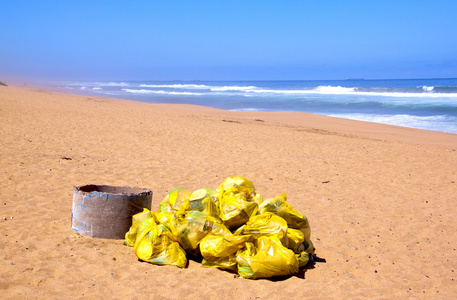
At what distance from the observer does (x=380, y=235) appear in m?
5.18

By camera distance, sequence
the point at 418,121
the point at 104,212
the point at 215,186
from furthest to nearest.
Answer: the point at 418,121, the point at 215,186, the point at 104,212

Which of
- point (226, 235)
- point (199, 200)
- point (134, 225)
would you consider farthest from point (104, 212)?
point (226, 235)

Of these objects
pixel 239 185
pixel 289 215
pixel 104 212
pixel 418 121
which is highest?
pixel 418 121

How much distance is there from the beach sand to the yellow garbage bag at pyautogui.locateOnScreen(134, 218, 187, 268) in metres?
0.08

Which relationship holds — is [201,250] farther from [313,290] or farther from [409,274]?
[409,274]

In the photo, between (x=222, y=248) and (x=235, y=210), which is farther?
(x=235, y=210)

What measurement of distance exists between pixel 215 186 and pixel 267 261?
3379 mm

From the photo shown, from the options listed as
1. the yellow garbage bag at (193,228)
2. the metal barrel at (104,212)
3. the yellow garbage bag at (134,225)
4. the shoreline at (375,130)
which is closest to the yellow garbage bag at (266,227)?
the yellow garbage bag at (193,228)

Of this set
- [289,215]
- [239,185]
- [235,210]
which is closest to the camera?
[235,210]

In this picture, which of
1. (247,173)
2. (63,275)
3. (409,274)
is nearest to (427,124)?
(247,173)

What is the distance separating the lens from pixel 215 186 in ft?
23.1

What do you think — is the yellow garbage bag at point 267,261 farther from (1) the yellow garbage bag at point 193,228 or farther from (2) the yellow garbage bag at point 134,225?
(2) the yellow garbage bag at point 134,225

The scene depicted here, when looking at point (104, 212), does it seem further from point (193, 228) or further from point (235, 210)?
point (235, 210)

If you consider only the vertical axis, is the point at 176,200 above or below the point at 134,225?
above
